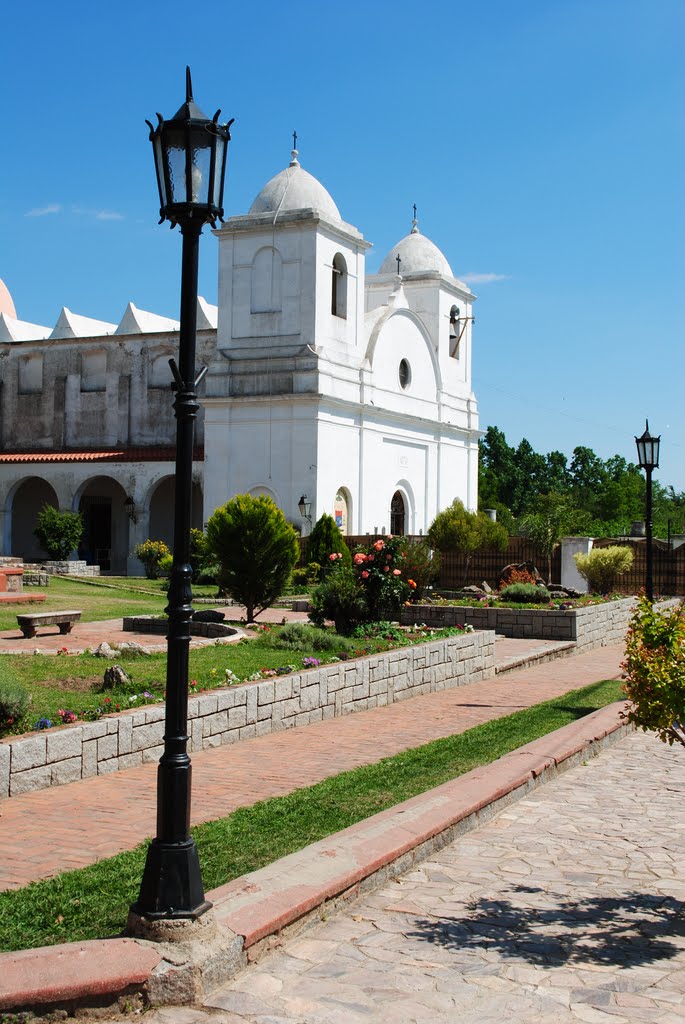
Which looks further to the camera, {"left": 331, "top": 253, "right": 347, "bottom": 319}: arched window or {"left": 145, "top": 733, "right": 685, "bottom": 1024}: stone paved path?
{"left": 331, "top": 253, "right": 347, "bottom": 319}: arched window

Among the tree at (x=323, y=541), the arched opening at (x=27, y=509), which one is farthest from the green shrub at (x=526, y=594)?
the arched opening at (x=27, y=509)

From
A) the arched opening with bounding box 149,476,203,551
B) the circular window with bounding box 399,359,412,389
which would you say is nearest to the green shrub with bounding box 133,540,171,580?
the arched opening with bounding box 149,476,203,551

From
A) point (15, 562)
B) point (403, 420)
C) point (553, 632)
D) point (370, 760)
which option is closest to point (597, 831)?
point (370, 760)

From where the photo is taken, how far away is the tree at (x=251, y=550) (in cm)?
1756

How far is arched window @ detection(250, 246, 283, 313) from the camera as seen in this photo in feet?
119

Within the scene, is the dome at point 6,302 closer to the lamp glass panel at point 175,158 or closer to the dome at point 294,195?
the dome at point 294,195

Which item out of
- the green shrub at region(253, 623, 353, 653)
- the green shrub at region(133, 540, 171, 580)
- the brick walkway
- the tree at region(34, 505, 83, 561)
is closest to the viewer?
the brick walkway

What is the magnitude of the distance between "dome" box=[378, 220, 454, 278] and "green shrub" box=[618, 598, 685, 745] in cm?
4117

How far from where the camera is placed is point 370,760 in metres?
9.26

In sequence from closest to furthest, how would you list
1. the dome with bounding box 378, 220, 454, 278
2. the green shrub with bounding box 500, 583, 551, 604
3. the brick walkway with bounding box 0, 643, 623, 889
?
the brick walkway with bounding box 0, 643, 623, 889 < the green shrub with bounding box 500, 583, 551, 604 < the dome with bounding box 378, 220, 454, 278

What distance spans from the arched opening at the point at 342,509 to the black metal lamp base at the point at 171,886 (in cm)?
3140

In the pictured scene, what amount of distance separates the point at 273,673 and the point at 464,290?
38.4 meters

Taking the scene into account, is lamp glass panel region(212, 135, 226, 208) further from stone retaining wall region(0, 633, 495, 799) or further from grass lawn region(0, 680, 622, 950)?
stone retaining wall region(0, 633, 495, 799)

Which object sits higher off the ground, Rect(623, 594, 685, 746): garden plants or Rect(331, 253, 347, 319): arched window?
Rect(331, 253, 347, 319): arched window
